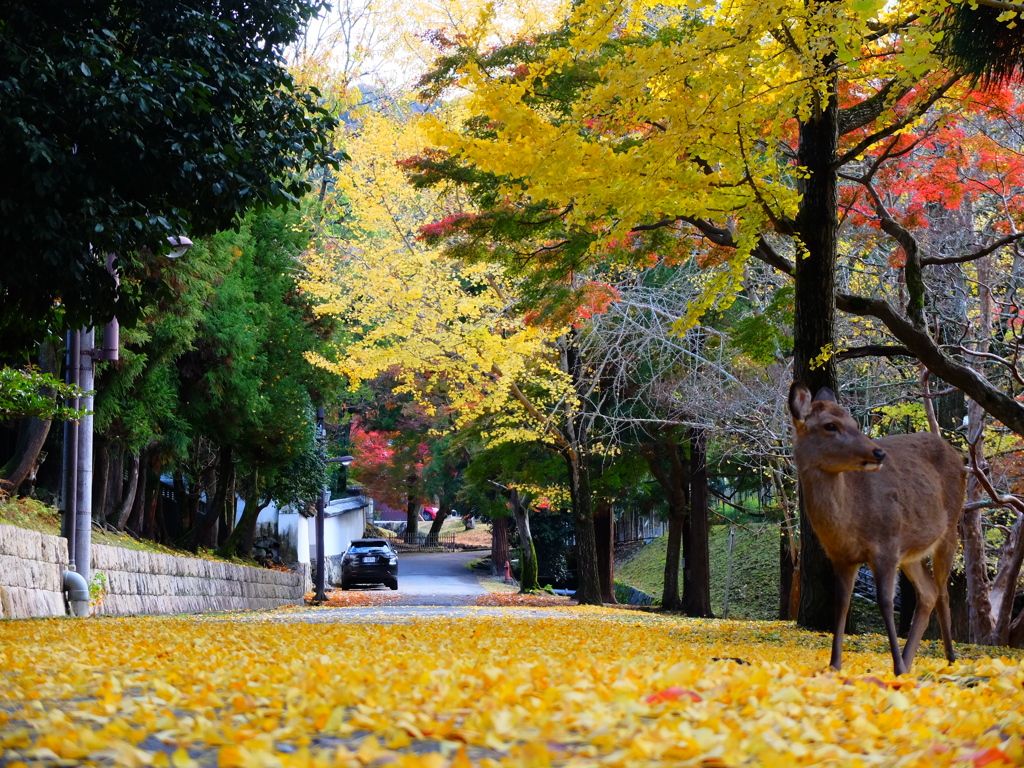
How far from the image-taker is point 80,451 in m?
13.0

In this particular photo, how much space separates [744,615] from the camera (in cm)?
2580

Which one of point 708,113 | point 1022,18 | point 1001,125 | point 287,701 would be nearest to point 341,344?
point 1001,125

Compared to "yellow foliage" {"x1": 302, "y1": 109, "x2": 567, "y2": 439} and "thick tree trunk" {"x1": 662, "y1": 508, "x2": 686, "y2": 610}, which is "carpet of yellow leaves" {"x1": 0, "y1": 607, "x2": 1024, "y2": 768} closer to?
"yellow foliage" {"x1": 302, "y1": 109, "x2": 567, "y2": 439}

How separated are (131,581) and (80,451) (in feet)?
12.1

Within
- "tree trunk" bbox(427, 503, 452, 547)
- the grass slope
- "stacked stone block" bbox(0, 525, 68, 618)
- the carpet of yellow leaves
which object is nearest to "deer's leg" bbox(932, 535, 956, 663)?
the carpet of yellow leaves

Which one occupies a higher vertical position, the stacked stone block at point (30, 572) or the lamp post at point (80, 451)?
the lamp post at point (80, 451)

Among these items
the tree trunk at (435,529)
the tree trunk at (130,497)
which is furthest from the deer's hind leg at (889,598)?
the tree trunk at (435,529)

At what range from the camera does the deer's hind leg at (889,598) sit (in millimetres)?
6031

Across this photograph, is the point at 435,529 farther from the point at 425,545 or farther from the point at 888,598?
the point at 888,598

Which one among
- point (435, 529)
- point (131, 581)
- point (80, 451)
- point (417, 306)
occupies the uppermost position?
point (417, 306)

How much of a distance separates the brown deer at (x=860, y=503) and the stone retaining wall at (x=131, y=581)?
948cm

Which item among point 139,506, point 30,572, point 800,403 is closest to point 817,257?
point 800,403

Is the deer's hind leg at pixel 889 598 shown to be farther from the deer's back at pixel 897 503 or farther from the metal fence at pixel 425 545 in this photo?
Answer: the metal fence at pixel 425 545

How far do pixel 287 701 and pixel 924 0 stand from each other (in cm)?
742
